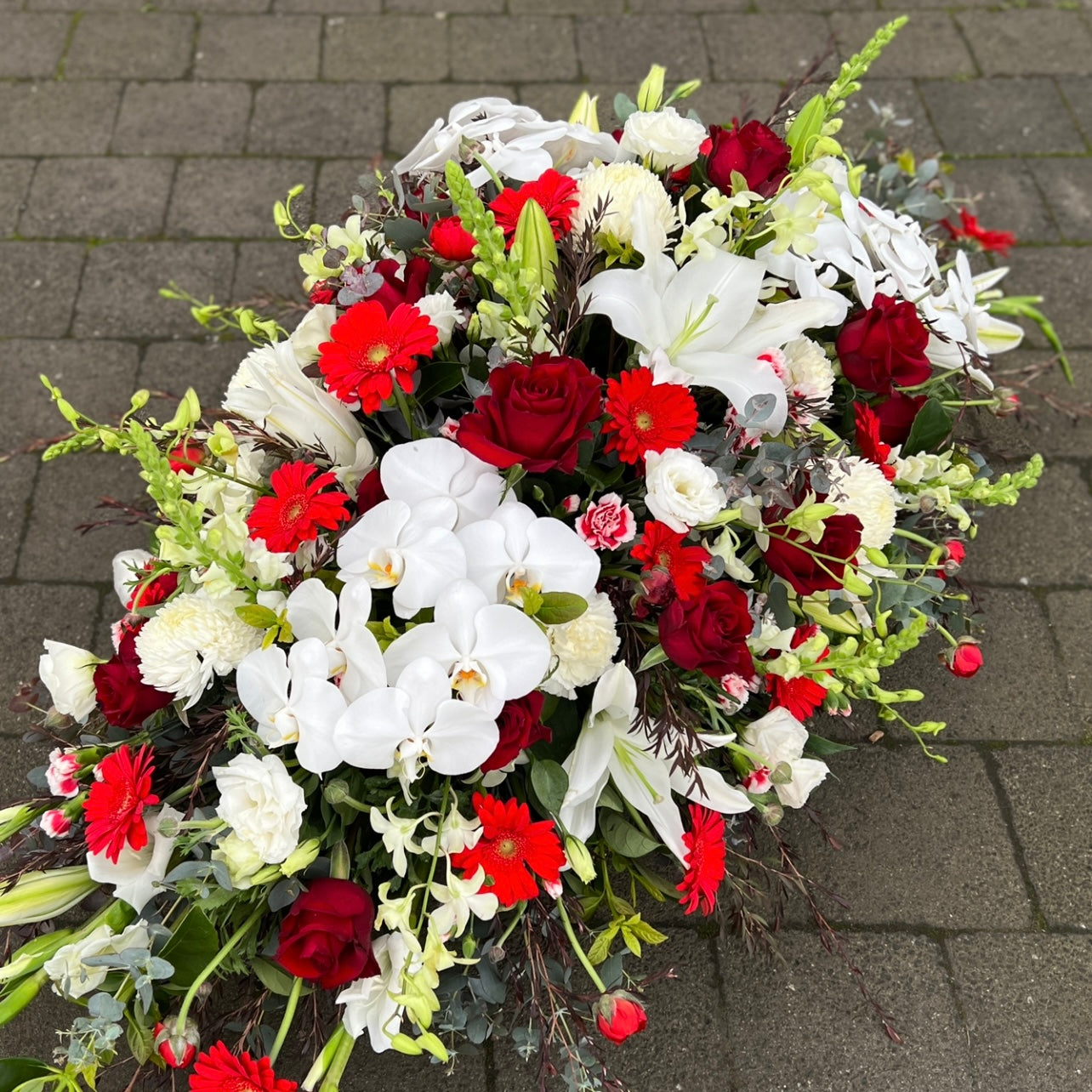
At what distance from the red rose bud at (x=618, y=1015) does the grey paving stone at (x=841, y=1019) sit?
40cm

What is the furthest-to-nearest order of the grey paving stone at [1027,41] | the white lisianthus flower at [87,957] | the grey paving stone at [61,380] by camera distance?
the grey paving stone at [1027,41] → the grey paving stone at [61,380] → the white lisianthus flower at [87,957]

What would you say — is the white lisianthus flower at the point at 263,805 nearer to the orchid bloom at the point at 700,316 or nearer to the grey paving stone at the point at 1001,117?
the orchid bloom at the point at 700,316

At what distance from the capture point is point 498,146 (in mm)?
1348

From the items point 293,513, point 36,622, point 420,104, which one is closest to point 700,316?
point 293,513

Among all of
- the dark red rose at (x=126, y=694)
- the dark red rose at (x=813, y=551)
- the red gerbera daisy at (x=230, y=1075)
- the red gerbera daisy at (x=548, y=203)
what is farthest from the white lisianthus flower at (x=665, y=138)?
the red gerbera daisy at (x=230, y=1075)

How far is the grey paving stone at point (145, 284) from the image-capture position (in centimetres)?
214

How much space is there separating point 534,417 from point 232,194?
1.73 meters

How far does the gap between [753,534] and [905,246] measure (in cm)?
58

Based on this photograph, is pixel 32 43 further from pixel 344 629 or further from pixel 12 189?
pixel 344 629

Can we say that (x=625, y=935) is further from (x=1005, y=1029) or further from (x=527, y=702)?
(x=1005, y=1029)

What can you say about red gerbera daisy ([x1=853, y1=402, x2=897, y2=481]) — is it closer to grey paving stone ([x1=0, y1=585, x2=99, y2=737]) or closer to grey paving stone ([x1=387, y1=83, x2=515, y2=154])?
grey paving stone ([x1=0, y1=585, x2=99, y2=737])

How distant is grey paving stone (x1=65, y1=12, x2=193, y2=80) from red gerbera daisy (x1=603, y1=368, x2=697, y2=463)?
2.15m

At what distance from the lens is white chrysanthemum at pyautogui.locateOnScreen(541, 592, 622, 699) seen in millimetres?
1051

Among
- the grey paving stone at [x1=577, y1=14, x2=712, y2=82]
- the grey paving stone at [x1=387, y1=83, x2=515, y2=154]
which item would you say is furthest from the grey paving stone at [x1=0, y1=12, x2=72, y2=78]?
the grey paving stone at [x1=577, y1=14, x2=712, y2=82]
